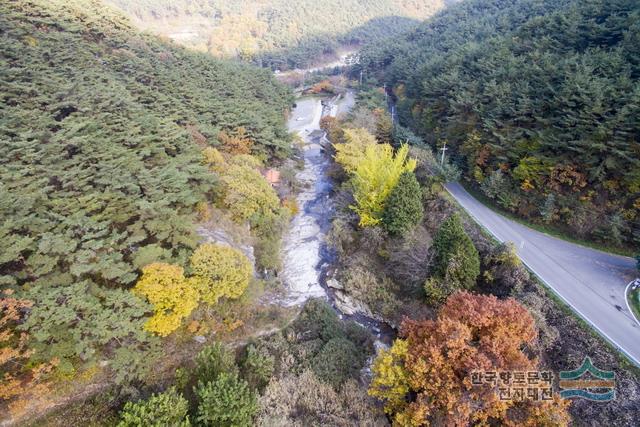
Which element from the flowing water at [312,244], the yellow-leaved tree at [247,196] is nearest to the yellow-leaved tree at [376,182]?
the flowing water at [312,244]

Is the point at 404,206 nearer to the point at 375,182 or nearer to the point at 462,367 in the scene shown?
the point at 375,182

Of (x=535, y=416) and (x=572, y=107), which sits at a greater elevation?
(x=572, y=107)

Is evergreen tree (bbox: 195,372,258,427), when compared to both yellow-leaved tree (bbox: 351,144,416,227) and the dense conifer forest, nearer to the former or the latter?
the dense conifer forest

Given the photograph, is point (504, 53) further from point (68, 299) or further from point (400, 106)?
point (68, 299)

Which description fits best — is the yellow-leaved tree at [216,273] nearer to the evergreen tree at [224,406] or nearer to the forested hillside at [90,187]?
the forested hillside at [90,187]

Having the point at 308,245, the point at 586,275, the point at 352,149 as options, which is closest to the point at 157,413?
the point at 308,245

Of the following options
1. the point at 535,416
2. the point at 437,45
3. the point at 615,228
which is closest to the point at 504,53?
the point at 615,228
